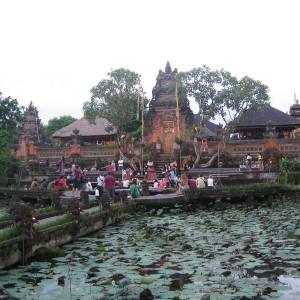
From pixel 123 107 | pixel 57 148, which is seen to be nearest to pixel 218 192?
pixel 123 107

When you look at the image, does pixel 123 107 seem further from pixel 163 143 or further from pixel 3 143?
pixel 3 143

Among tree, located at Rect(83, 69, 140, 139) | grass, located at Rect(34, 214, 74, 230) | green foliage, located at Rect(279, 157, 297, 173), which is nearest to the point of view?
grass, located at Rect(34, 214, 74, 230)

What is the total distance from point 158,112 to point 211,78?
8.47 metres

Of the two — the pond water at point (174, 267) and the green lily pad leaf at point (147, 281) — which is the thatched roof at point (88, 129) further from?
the green lily pad leaf at point (147, 281)

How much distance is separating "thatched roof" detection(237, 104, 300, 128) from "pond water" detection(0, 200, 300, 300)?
32.1 metres

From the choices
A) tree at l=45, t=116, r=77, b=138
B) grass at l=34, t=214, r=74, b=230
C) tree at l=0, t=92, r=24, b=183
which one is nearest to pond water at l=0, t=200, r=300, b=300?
grass at l=34, t=214, r=74, b=230

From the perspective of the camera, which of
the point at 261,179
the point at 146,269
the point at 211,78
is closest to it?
the point at 146,269

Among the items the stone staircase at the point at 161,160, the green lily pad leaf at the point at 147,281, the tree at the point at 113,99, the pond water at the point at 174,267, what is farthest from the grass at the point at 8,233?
the tree at the point at 113,99

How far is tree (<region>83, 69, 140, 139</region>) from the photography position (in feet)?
135

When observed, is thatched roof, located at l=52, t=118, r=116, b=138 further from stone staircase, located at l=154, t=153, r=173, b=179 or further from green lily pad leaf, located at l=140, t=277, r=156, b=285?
green lily pad leaf, located at l=140, t=277, r=156, b=285

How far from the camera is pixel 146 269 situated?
7.47 m

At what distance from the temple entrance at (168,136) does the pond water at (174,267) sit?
30.7 metres

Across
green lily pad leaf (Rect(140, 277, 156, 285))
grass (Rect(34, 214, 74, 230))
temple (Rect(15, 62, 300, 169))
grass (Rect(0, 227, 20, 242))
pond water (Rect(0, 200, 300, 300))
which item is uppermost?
temple (Rect(15, 62, 300, 169))

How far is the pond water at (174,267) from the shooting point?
6.08 meters
